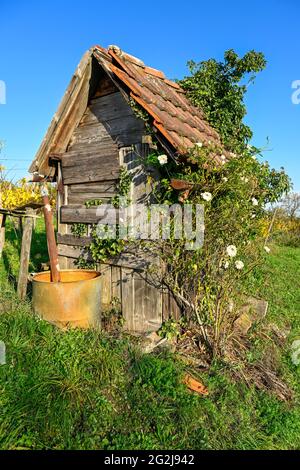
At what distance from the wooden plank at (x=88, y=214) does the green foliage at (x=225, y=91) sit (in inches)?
101

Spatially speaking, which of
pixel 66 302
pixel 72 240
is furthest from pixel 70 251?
pixel 66 302

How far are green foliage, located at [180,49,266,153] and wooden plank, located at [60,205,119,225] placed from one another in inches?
101

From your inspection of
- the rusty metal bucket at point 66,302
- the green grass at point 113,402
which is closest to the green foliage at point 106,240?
the rusty metal bucket at point 66,302

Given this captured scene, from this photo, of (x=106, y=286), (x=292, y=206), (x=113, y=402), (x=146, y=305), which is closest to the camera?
(x=113, y=402)

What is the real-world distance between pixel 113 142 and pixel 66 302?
2.77 meters

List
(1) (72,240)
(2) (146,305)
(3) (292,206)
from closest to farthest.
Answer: (2) (146,305) < (1) (72,240) < (3) (292,206)

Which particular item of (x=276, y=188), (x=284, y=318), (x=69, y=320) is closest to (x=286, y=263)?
(x=284, y=318)

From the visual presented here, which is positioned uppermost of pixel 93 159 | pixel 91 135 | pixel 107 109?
pixel 107 109

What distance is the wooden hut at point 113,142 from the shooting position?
4875 millimetres

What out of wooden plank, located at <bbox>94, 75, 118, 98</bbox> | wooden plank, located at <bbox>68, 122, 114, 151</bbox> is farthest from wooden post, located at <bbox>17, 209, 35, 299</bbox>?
wooden plank, located at <bbox>94, 75, 118, 98</bbox>

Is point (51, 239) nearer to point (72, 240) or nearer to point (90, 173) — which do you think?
point (72, 240)

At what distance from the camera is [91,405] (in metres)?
3.22

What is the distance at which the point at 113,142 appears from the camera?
5.65 meters
